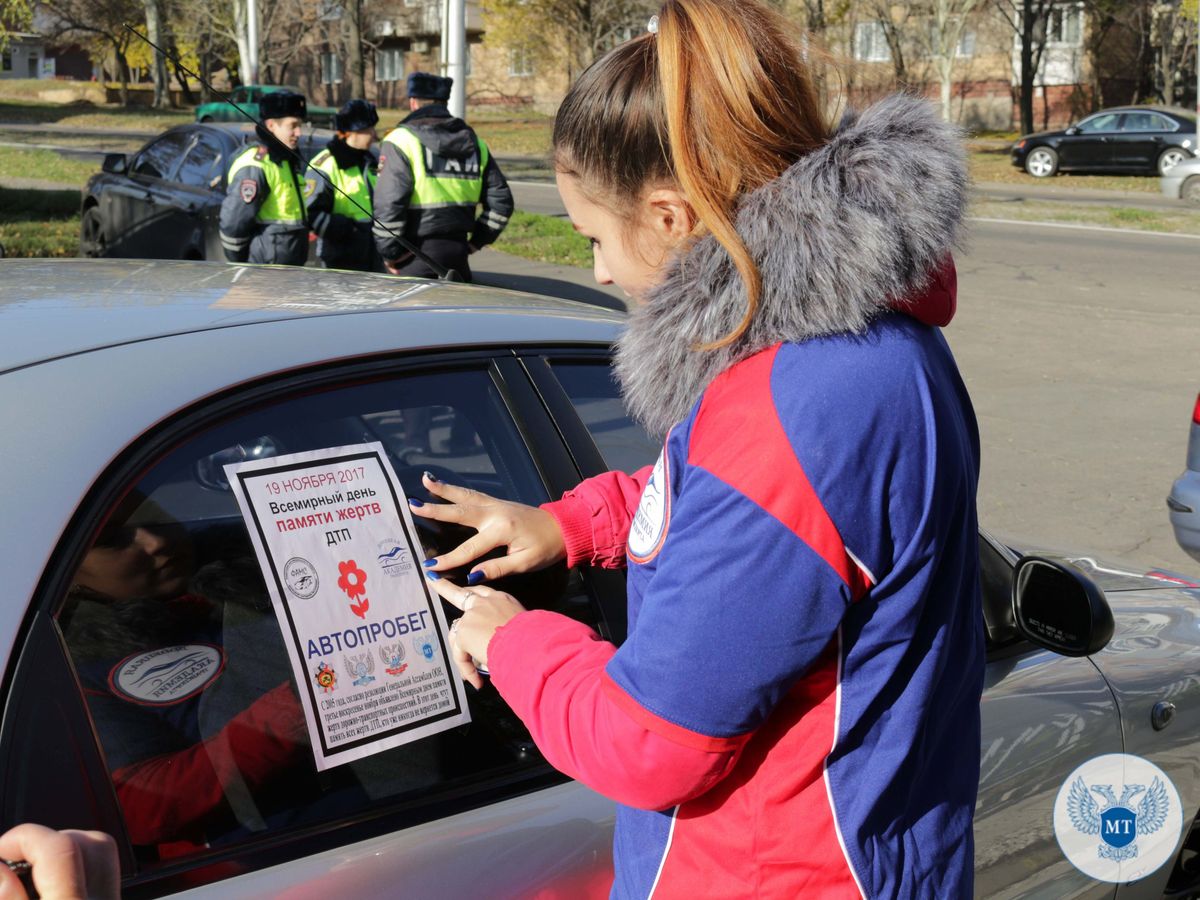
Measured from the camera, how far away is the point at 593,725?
1.32m

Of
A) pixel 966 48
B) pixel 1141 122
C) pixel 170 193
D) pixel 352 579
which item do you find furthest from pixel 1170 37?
pixel 352 579

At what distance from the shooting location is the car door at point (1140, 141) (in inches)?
1013

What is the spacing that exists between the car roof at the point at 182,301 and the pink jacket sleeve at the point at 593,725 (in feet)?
2.09

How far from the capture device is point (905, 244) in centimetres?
130

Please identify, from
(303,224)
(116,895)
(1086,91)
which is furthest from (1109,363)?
(1086,91)

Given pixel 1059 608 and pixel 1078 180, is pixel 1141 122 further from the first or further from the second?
pixel 1059 608

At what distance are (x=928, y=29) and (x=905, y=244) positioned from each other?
3705 cm

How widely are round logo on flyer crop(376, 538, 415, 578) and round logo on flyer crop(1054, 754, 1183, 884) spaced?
1.37 metres

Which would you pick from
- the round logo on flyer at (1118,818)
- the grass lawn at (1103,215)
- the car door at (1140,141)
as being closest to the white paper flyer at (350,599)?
the round logo on flyer at (1118,818)

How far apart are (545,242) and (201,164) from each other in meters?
4.98

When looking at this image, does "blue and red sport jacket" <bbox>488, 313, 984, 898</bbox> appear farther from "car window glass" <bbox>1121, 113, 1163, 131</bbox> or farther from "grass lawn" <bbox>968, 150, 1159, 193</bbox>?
"car window glass" <bbox>1121, 113, 1163, 131</bbox>

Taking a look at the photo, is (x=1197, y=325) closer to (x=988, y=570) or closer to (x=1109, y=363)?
(x=1109, y=363)

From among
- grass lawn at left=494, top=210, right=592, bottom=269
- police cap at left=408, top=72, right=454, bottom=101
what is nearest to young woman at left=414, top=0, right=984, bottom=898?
police cap at left=408, top=72, right=454, bottom=101

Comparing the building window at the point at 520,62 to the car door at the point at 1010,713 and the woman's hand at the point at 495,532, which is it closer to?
the car door at the point at 1010,713
